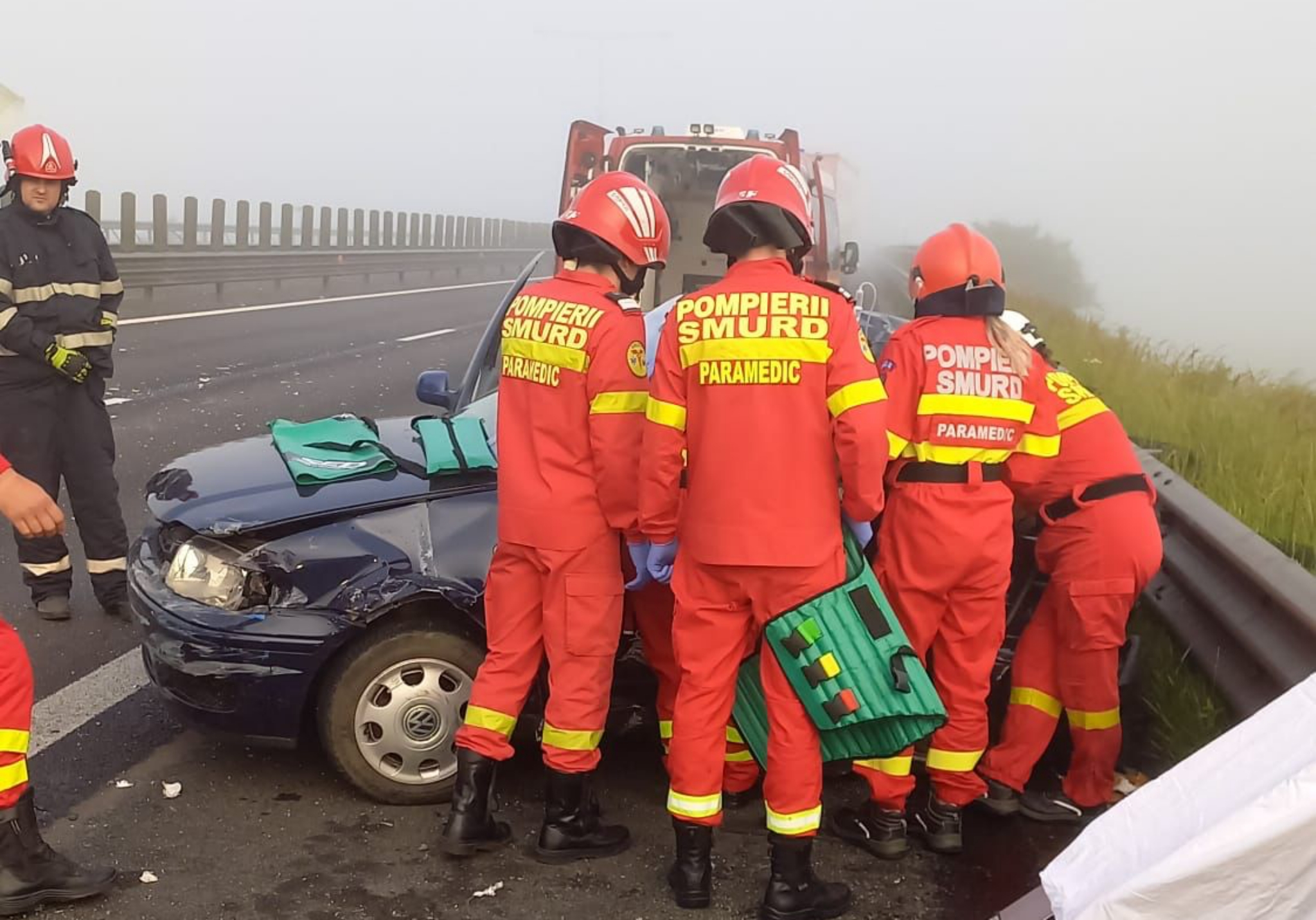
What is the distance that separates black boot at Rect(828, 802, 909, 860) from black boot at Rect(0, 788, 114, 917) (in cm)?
204

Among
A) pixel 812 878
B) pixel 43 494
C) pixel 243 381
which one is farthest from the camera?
pixel 243 381

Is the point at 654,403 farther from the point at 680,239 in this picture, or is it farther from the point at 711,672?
the point at 680,239

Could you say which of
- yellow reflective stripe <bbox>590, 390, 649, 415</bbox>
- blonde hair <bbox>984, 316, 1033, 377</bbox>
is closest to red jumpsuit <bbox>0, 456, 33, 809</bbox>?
yellow reflective stripe <bbox>590, 390, 649, 415</bbox>

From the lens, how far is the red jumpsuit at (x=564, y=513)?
3545 mm

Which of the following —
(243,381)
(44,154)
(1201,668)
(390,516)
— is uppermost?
(44,154)

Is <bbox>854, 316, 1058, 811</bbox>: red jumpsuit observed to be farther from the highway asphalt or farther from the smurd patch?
the smurd patch

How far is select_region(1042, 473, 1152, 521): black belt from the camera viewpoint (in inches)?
154

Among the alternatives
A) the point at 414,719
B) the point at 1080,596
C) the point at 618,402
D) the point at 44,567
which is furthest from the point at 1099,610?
the point at 44,567

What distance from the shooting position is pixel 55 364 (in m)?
5.35

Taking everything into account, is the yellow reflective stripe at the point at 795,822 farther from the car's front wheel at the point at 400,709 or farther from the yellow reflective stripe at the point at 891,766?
the car's front wheel at the point at 400,709

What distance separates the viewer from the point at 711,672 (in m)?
3.41

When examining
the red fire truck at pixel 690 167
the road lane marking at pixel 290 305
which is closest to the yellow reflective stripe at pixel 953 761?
the red fire truck at pixel 690 167

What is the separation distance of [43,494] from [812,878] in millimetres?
2164

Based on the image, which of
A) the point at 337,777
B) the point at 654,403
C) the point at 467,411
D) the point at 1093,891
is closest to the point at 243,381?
the point at 467,411
